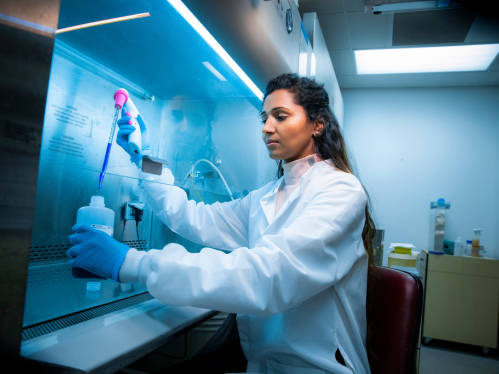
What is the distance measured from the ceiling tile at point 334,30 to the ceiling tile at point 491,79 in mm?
1446

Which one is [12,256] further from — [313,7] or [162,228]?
[313,7]

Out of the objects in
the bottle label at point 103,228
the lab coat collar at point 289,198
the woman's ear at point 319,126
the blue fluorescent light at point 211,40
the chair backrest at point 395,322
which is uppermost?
the blue fluorescent light at point 211,40

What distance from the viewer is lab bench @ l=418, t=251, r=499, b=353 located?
281 cm

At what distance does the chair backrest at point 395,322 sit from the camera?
0.90 meters

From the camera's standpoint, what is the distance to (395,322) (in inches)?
36.8

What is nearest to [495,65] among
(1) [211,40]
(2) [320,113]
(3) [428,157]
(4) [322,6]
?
(3) [428,157]

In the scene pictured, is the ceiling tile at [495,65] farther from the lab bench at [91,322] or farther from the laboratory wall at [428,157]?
the lab bench at [91,322]

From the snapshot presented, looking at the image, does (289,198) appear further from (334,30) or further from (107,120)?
(334,30)

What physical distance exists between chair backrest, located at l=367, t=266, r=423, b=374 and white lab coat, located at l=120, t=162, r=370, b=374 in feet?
0.16

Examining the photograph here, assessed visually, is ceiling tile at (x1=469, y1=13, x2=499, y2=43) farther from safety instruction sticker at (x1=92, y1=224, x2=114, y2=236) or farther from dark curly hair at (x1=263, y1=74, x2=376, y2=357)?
safety instruction sticker at (x1=92, y1=224, x2=114, y2=236)

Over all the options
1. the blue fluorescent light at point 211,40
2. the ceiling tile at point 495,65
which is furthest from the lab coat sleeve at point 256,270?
the ceiling tile at point 495,65

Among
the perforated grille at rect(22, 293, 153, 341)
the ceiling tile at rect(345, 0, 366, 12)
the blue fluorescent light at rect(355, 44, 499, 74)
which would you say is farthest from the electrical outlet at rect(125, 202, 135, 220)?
the blue fluorescent light at rect(355, 44, 499, 74)

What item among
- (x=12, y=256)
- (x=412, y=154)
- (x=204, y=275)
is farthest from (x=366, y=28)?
(x=12, y=256)

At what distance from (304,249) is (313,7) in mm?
2246
